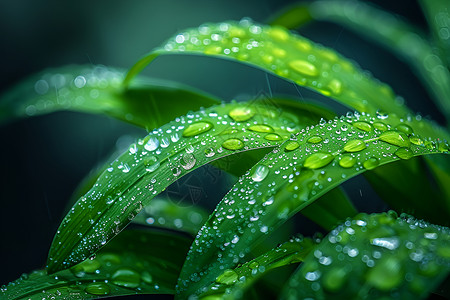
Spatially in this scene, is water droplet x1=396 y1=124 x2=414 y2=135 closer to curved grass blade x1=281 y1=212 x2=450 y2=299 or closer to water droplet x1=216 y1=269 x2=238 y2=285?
curved grass blade x1=281 y1=212 x2=450 y2=299

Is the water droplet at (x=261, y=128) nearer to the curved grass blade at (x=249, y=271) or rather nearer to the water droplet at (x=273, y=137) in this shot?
the water droplet at (x=273, y=137)

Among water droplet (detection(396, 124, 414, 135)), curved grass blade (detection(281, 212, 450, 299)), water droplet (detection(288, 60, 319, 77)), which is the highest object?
water droplet (detection(288, 60, 319, 77))

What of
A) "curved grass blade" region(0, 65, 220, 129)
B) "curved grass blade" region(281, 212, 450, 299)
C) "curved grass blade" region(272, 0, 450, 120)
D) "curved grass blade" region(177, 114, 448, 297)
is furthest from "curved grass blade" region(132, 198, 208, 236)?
"curved grass blade" region(272, 0, 450, 120)

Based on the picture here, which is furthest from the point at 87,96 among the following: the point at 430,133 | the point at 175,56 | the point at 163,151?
the point at 175,56

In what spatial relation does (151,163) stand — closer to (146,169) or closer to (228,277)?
(146,169)

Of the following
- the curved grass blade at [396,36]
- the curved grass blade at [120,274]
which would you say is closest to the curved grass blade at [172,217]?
the curved grass blade at [120,274]

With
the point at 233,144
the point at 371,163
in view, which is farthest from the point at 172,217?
the point at 371,163

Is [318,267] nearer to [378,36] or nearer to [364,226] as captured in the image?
[364,226]
